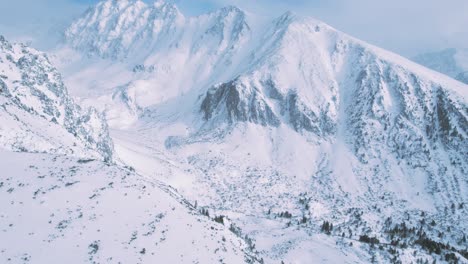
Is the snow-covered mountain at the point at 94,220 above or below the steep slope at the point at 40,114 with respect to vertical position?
below

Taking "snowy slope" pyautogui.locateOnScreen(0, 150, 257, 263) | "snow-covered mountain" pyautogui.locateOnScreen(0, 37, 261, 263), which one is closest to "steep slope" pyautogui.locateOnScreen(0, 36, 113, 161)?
"snow-covered mountain" pyautogui.locateOnScreen(0, 37, 261, 263)


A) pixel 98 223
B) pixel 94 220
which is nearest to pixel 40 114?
pixel 94 220

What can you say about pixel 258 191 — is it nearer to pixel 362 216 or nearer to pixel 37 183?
pixel 362 216

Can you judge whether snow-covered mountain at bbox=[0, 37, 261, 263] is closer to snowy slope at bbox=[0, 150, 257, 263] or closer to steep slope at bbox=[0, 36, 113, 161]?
snowy slope at bbox=[0, 150, 257, 263]

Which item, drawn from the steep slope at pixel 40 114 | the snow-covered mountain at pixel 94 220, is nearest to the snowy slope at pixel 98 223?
the snow-covered mountain at pixel 94 220

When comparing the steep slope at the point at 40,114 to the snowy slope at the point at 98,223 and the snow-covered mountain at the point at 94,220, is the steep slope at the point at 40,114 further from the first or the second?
the snowy slope at the point at 98,223

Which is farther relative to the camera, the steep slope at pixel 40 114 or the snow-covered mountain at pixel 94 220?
the steep slope at pixel 40 114

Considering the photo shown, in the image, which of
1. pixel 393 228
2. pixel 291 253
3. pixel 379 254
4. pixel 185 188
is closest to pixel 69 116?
pixel 185 188

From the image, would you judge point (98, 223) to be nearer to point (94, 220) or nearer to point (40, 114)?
point (94, 220)
